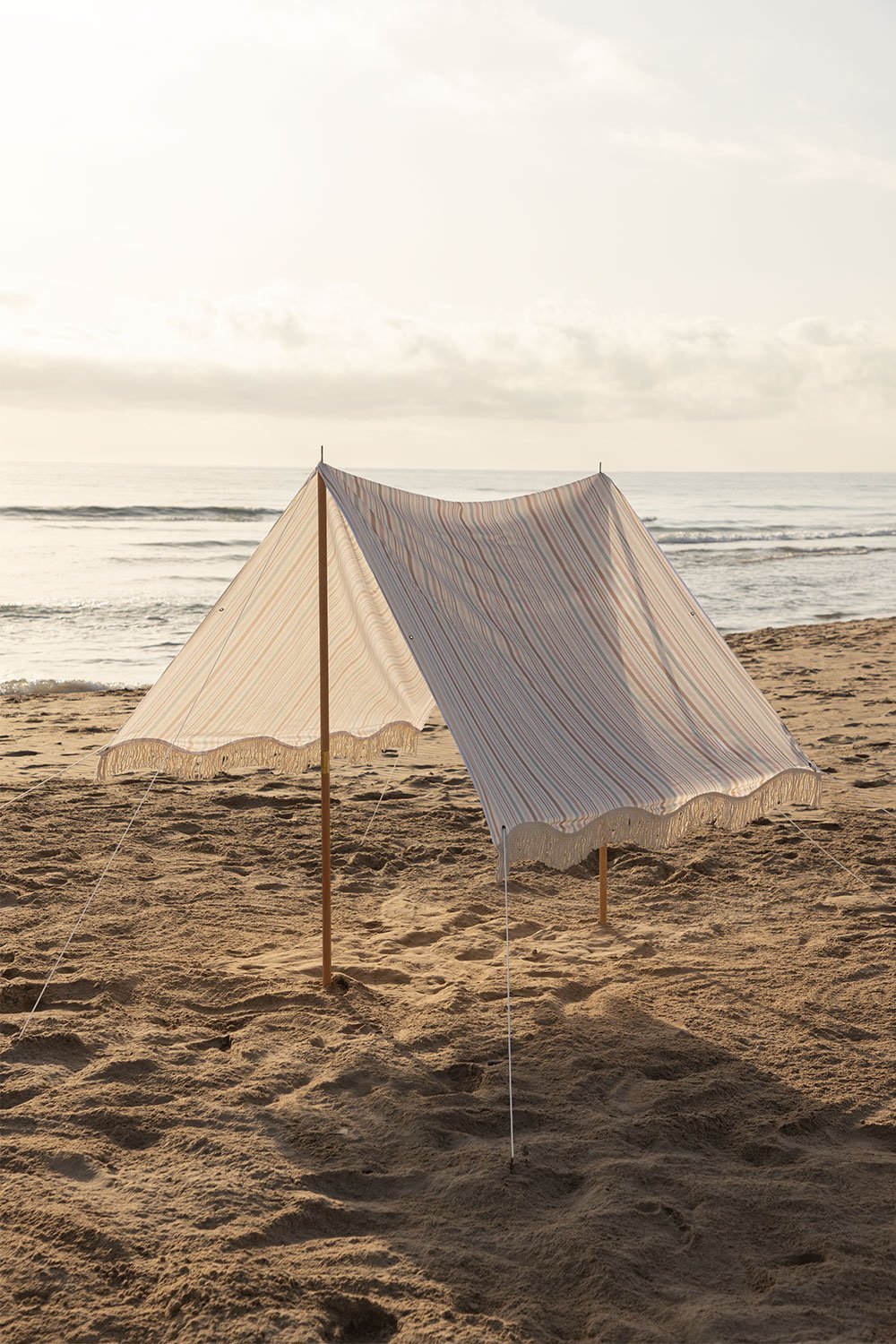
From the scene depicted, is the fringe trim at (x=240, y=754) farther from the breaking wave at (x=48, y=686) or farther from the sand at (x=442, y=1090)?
the breaking wave at (x=48, y=686)

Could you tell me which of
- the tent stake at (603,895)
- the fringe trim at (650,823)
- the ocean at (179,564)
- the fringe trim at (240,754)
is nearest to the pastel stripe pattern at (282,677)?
the fringe trim at (240,754)

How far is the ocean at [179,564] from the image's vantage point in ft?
48.8

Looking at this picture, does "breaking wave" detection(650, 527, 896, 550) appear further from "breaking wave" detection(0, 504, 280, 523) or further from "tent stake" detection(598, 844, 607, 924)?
"tent stake" detection(598, 844, 607, 924)

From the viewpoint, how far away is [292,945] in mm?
5164

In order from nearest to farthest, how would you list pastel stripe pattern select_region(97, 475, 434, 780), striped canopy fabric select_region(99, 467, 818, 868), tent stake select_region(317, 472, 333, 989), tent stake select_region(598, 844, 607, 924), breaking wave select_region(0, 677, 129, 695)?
striped canopy fabric select_region(99, 467, 818, 868) < tent stake select_region(317, 472, 333, 989) < pastel stripe pattern select_region(97, 475, 434, 780) < tent stake select_region(598, 844, 607, 924) < breaking wave select_region(0, 677, 129, 695)

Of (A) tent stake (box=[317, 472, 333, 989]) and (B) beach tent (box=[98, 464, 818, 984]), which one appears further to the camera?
(A) tent stake (box=[317, 472, 333, 989])

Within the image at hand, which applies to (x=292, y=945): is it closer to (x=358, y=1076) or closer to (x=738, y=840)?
(x=358, y=1076)

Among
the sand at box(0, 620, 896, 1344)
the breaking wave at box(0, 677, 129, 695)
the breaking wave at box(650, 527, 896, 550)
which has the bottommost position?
the sand at box(0, 620, 896, 1344)

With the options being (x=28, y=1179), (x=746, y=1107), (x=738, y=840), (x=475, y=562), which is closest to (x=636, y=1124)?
(x=746, y=1107)

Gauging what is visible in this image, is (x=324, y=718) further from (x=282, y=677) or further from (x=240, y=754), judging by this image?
(x=240, y=754)

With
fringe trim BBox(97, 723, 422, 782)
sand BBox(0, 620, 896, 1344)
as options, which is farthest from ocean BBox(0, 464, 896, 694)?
sand BBox(0, 620, 896, 1344)


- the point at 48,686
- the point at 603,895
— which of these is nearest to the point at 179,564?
the point at 48,686

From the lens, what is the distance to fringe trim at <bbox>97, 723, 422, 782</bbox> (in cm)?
498

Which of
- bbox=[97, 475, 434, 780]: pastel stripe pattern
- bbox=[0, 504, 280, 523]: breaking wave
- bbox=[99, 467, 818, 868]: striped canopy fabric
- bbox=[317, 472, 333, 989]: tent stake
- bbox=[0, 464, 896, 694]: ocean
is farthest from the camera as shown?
bbox=[0, 504, 280, 523]: breaking wave
